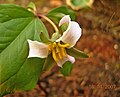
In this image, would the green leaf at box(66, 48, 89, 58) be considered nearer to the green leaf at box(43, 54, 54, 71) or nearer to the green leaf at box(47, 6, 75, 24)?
the green leaf at box(43, 54, 54, 71)

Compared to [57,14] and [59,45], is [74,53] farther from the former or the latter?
[57,14]

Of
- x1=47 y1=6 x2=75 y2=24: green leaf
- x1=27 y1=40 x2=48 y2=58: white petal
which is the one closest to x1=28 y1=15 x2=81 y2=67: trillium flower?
x1=27 y1=40 x2=48 y2=58: white petal

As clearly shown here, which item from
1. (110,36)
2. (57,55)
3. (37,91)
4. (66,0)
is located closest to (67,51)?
(57,55)

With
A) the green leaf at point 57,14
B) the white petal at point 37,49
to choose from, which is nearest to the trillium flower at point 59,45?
the white petal at point 37,49

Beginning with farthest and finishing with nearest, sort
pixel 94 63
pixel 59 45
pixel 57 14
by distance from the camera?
pixel 94 63
pixel 57 14
pixel 59 45

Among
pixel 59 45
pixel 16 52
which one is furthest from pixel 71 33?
pixel 16 52

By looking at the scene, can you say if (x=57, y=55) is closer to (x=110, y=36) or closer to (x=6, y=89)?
(x=6, y=89)

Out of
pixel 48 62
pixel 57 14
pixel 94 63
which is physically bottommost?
pixel 94 63
